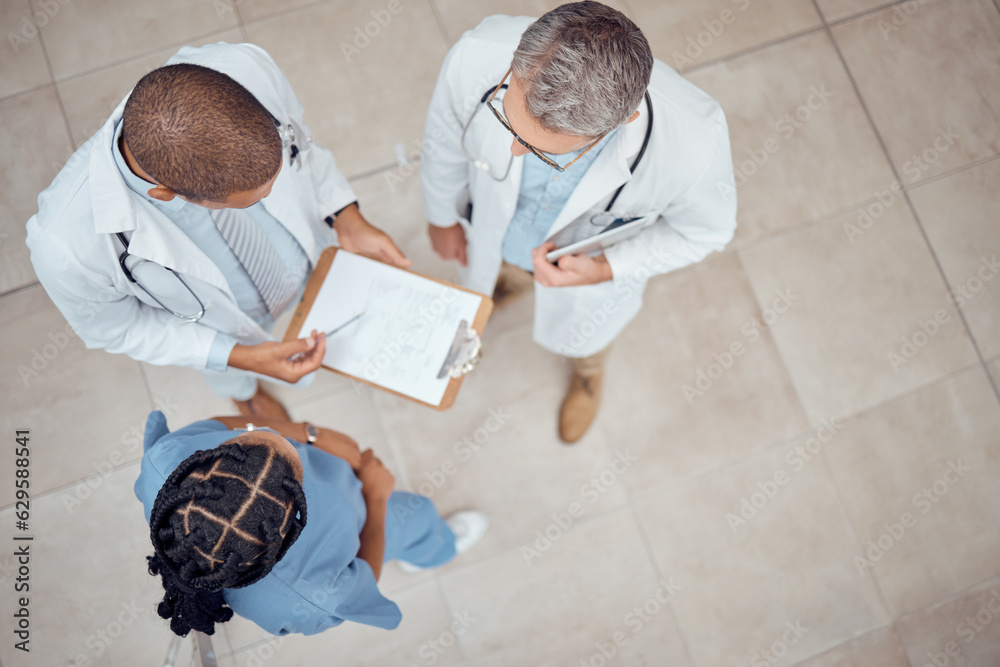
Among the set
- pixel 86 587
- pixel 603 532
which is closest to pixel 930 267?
pixel 603 532

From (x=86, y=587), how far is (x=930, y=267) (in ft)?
11.6

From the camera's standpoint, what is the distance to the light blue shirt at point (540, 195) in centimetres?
136

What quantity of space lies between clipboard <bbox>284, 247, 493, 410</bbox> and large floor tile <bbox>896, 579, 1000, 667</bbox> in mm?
2107

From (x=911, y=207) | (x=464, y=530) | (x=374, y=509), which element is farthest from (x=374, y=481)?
(x=911, y=207)

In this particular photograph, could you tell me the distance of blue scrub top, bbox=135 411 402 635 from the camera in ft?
4.06

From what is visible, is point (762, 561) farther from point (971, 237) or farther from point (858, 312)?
point (971, 237)

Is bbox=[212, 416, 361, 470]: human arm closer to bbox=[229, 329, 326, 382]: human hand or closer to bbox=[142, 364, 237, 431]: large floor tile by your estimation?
bbox=[229, 329, 326, 382]: human hand

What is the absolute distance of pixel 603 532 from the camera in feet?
7.68

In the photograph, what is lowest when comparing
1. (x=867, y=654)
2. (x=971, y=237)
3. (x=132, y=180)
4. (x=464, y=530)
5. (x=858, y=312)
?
(x=867, y=654)

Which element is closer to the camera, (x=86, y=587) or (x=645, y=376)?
(x=86, y=587)

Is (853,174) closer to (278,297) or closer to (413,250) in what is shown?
(413,250)

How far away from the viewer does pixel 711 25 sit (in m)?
2.60

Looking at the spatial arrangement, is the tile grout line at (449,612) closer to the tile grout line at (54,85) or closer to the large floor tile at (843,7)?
the tile grout line at (54,85)

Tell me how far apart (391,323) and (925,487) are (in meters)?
2.24
